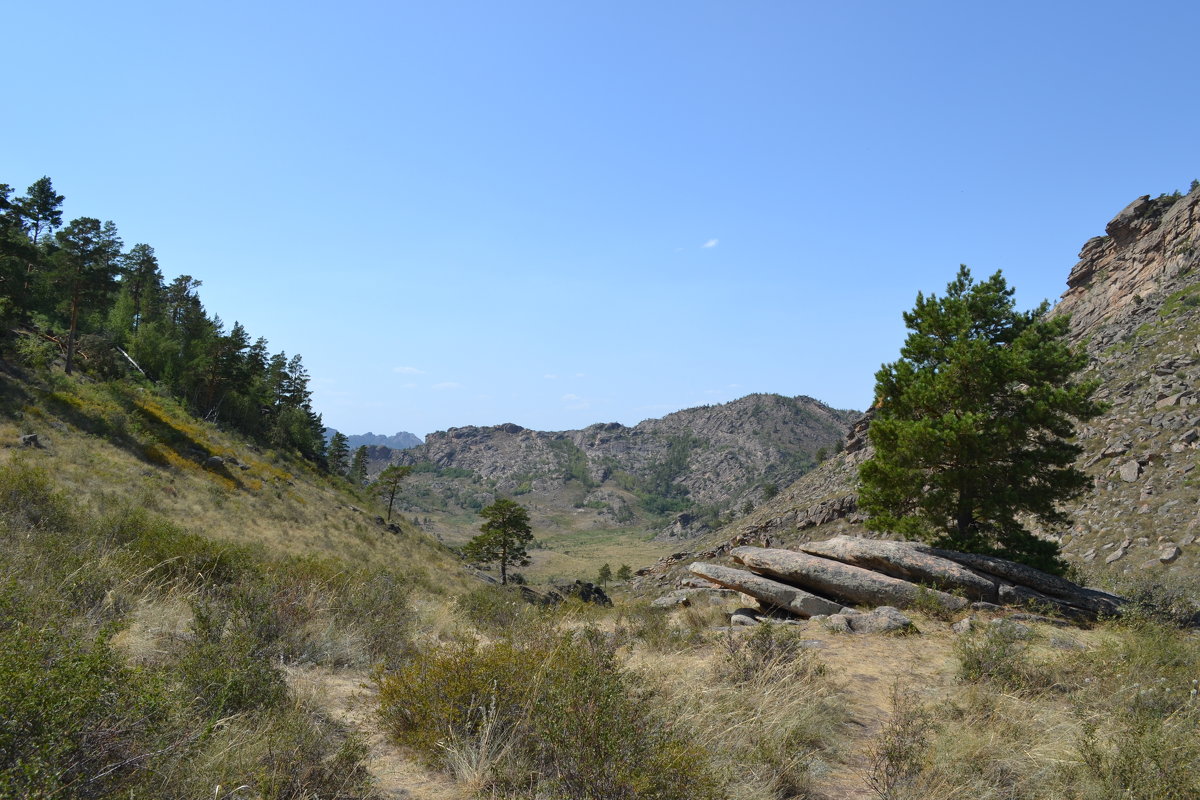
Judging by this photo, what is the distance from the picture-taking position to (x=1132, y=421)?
35219 millimetres

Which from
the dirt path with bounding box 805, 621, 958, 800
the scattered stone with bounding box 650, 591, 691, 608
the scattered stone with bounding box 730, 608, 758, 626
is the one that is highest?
the dirt path with bounding box 805, 621, 958, 800

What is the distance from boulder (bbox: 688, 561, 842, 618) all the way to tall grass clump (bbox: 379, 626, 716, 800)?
26.1ft

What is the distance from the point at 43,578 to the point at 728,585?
38.6 feet

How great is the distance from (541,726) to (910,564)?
39.1 feet

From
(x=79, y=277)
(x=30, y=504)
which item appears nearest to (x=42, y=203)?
(x=79, y=277)

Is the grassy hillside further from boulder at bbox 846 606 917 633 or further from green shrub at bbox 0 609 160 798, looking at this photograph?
boulder at bbox 846 606 917 633

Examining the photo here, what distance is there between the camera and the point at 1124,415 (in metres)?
36.2

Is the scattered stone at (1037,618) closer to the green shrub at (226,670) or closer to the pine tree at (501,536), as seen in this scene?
the green shrub at (226,670)

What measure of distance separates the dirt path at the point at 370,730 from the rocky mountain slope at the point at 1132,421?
18259mm

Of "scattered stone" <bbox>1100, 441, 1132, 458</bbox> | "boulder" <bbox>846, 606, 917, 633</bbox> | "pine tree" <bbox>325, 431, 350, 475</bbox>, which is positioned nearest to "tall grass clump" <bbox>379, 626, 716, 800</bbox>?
"boulder" <bbox>846, 606, 917, 633</bbox>

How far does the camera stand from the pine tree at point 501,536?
4984 cm

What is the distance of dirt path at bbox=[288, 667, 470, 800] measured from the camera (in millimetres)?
4336

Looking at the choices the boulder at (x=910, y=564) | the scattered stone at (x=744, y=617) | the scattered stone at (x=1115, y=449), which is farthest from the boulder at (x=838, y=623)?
the scattered stone at (x=1115, y=449)

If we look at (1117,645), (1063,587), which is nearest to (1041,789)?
(1117,645)
